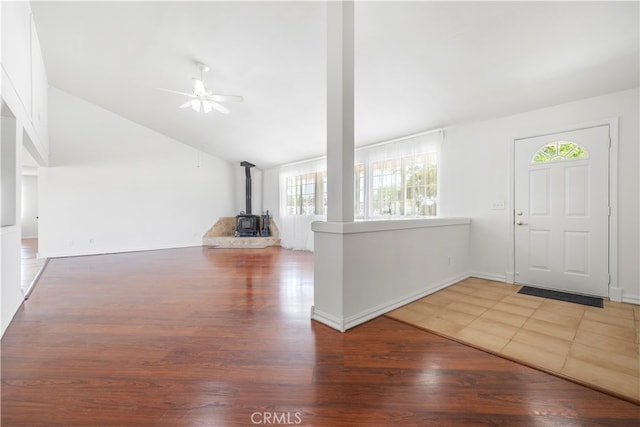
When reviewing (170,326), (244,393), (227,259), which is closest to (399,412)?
(244,393)

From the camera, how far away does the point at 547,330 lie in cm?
213

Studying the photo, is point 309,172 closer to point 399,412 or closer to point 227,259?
point 227,259

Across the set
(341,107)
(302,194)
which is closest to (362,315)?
(341,107)

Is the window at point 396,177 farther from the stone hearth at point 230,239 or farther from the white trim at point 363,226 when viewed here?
the stone hearth at point 230,239

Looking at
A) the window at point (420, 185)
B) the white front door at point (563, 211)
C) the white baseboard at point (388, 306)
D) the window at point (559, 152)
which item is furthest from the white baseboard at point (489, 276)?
the window at point (559, 152)

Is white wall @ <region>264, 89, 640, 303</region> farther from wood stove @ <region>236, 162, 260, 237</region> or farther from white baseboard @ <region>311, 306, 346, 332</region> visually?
wood stove @ <region>236, 162, 260, 237</region>

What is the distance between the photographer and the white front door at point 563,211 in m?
2.93

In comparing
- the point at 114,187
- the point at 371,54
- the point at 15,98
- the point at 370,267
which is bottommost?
the point at 370,267

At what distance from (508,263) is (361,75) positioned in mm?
3122

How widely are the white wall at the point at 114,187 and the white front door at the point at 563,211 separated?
714 centimetres

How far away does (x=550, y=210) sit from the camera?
324cm

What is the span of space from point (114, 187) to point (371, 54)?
6.29 metres

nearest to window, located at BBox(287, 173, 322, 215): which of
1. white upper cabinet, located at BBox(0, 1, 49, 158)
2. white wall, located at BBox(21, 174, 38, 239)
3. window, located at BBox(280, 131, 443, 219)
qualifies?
window, located at BBox(280, 131, 443, 219)

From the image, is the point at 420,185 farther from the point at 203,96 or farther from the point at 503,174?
the point at 203,96
